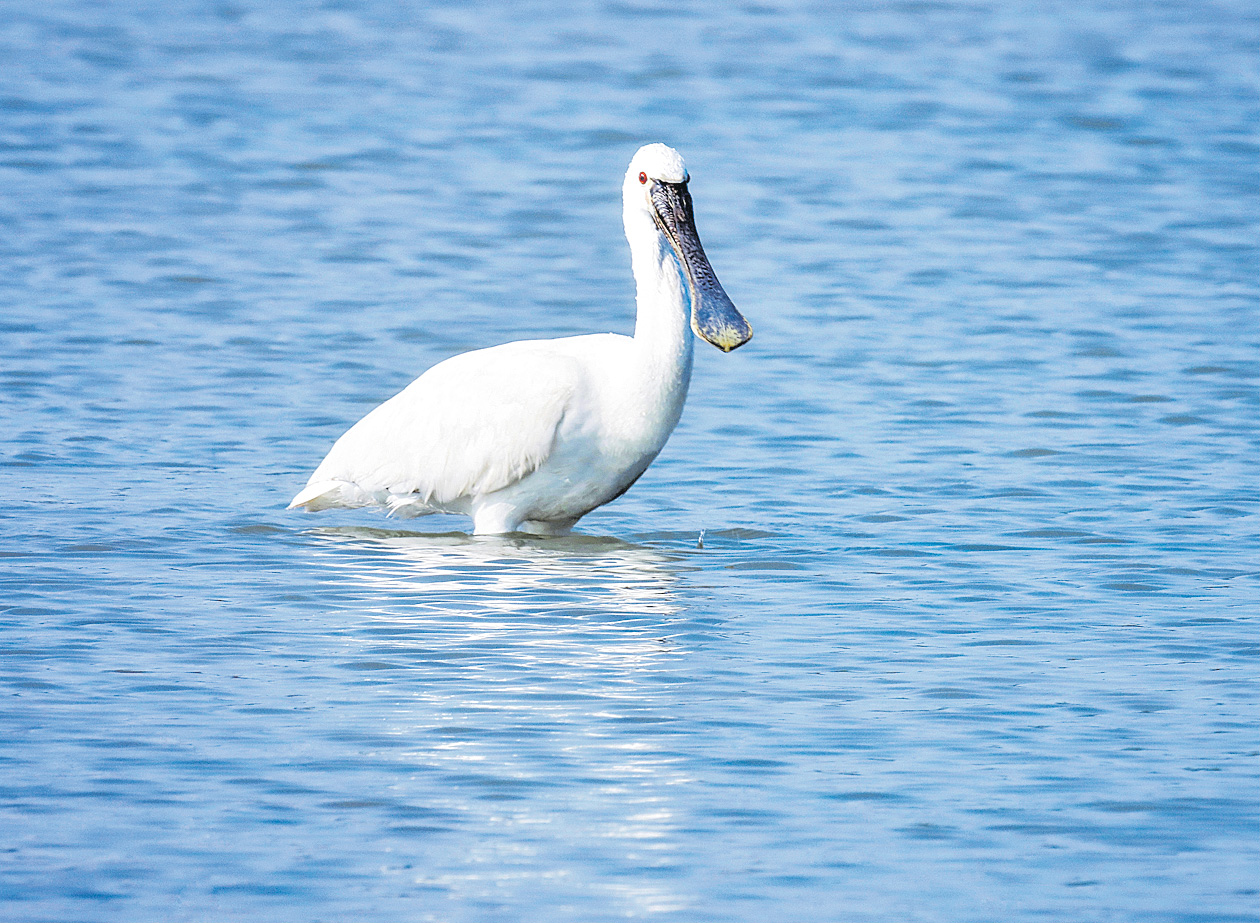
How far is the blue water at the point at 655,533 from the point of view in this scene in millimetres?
6840

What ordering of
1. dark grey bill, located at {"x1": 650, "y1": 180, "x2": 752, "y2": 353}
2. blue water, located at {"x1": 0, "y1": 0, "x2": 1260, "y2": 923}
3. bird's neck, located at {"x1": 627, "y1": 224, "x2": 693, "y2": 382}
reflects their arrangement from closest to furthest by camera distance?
1. blue water, located at {"x1": 0, "y1": 0, "x2": 1260, "y2": 923}
2. bird's neck, located at {"x1": 627, "y1": 224, "x2": 693, "y2": 382}
3. dark grey bill, located at {"x1": 650, "y1": 180, "x2": 752, "y2": 353}

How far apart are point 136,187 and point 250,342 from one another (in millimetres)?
5522

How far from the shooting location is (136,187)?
→ 790 inches

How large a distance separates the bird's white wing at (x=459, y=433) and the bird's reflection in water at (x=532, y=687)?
0.76ft

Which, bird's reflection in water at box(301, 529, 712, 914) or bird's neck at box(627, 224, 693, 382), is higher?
bird's neck at box(627, 224, 693, 382)

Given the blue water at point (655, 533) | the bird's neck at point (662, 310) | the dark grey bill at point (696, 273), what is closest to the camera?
the blue water at point (655, 533)

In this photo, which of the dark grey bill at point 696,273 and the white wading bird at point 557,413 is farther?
the dark grey bill at point 696,273

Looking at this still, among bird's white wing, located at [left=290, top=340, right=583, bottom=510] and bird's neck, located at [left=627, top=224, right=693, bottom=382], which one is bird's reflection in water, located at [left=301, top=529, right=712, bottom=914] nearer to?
bird's white wing, located at [left=290, top=340, right=583, bottom=510]

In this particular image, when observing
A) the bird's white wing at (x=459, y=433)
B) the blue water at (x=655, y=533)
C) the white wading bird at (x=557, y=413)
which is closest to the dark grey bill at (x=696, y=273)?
the white wading bird at (x=557, y=413)

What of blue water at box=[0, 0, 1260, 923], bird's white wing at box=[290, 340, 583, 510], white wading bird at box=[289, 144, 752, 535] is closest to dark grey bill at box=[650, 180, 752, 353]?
white wading bird at box=[289, 144, 752, 535]

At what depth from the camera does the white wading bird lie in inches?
412

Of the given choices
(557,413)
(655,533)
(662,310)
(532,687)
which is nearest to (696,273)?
(662,310)

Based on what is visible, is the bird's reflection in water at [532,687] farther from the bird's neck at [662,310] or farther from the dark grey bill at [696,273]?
the dark grey bill at [696,273]

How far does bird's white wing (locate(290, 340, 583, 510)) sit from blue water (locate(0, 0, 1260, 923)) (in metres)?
0.24
